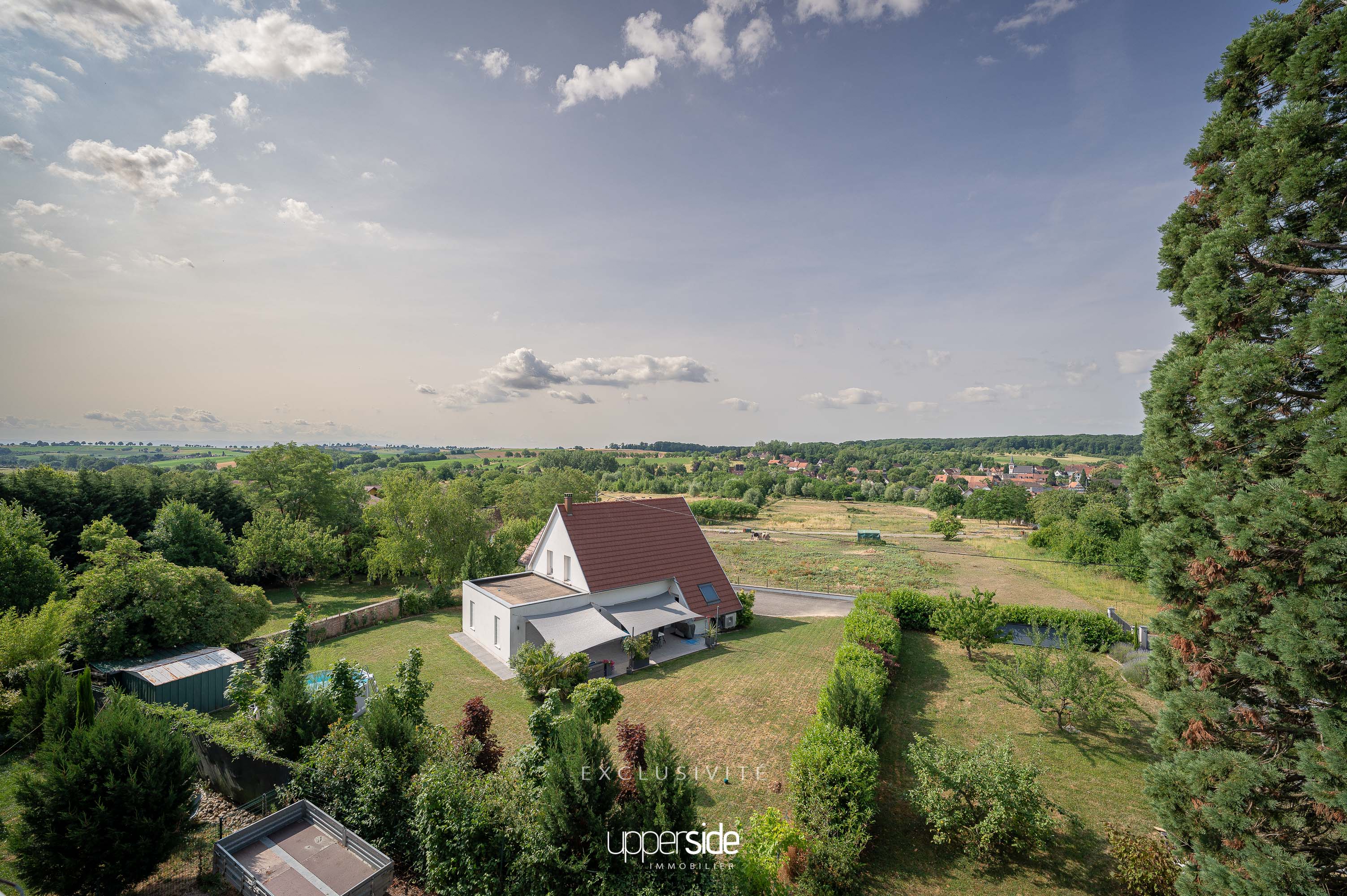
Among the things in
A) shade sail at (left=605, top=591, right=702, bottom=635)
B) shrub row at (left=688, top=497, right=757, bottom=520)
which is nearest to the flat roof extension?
shade sail at (left=605, top=591, right=702, bottom=635)

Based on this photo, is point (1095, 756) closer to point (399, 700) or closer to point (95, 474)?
point (399, 700)

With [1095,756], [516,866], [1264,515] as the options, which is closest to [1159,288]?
[1264,515]

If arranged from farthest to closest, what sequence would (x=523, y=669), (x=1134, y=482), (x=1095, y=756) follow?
(x=523, y=669) → (x=1095, y=756) → (x=1134, y=482)

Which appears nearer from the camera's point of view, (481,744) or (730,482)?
(481,744)

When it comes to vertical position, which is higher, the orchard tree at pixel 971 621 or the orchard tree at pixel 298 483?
the orchard tree at pixel 298 483

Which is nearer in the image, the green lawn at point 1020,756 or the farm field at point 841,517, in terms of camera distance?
the green lawn at point 1020,756

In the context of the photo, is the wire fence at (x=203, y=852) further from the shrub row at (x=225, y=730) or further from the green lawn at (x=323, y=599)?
the green lawn at (x=323, y=599)

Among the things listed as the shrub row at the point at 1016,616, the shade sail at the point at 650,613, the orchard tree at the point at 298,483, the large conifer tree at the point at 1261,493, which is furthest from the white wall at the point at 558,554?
the orchard tree at the point at 298,483

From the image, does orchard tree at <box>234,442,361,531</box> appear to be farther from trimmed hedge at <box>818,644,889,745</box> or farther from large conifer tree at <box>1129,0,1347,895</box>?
large conifer tree at <box>1129,0,1347,895</box>
